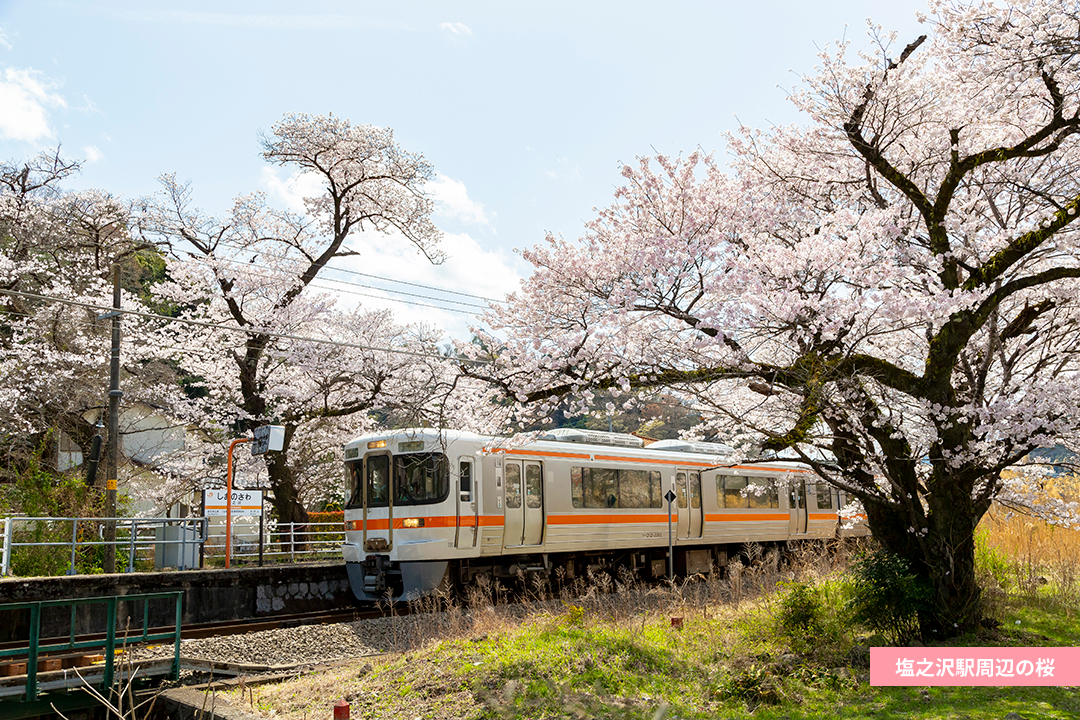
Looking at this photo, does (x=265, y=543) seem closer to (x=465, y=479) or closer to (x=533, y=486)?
(x=465, y=479)

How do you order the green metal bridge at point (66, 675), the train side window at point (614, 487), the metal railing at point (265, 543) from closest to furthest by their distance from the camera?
the green metal bridge at point (66, 675), the train side window at point (614, 487), the metal railing at point (265, 543)

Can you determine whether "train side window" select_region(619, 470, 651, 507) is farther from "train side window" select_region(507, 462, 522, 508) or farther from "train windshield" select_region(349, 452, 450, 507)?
"train windshield" select_region(349, 452, 450, 507)

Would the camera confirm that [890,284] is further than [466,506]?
No

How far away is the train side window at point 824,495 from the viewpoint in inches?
824

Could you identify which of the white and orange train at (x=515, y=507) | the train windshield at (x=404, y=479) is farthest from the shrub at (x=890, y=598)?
the train windshield at (x=404, y=479)

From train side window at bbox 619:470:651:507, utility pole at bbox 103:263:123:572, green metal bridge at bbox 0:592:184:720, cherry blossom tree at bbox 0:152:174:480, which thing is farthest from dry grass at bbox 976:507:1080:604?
cherry blossom tree at bbox 0:152:174:480

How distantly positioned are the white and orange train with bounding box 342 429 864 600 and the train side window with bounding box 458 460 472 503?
0.02 m

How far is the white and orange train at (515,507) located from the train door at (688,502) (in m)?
0.03

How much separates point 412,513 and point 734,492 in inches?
322

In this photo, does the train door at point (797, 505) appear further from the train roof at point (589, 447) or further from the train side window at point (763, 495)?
the train roof at point (589, 447)

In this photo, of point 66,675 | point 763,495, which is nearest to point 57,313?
point 66,675

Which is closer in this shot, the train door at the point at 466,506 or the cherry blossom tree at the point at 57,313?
the train door at the point at 466,506

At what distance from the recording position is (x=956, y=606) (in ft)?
27.5

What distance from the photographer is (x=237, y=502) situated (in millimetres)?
15242
